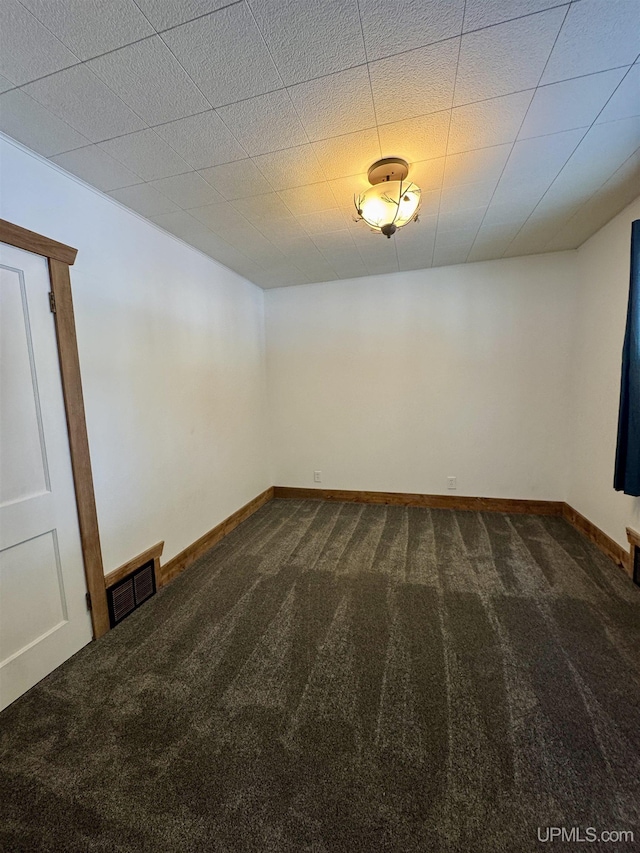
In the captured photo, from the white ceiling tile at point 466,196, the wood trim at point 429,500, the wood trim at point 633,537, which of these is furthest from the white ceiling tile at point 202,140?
the wood trim at point 633,537

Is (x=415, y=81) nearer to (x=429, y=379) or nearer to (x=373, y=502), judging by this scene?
(x=429, y=379)

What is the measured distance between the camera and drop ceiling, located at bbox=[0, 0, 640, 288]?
1066 millimetres

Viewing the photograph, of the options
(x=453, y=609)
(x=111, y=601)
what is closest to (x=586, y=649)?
(x=453, y=609)

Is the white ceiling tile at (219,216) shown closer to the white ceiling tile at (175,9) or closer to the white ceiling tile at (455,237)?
the white ceiling tile at (175,9)

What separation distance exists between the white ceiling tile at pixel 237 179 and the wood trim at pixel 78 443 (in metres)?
0.95

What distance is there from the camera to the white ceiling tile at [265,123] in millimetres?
1373

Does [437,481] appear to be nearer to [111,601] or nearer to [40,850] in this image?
[111,601]

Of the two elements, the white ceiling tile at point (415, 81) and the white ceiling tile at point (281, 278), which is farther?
the white ceiling tile at point (281, 278)

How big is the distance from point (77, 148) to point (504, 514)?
14.1ft

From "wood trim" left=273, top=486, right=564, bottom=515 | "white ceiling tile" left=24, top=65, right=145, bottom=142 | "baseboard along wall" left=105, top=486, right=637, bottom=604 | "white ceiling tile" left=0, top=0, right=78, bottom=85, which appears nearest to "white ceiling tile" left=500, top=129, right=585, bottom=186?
"white ceiling tile" left=24, top=65, right=145, bottom=142

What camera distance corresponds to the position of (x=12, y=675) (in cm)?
152

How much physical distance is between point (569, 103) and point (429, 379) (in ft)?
7.78

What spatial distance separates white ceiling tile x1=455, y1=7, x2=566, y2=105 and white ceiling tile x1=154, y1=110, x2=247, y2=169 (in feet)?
3.35

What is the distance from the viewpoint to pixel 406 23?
3.55ft
